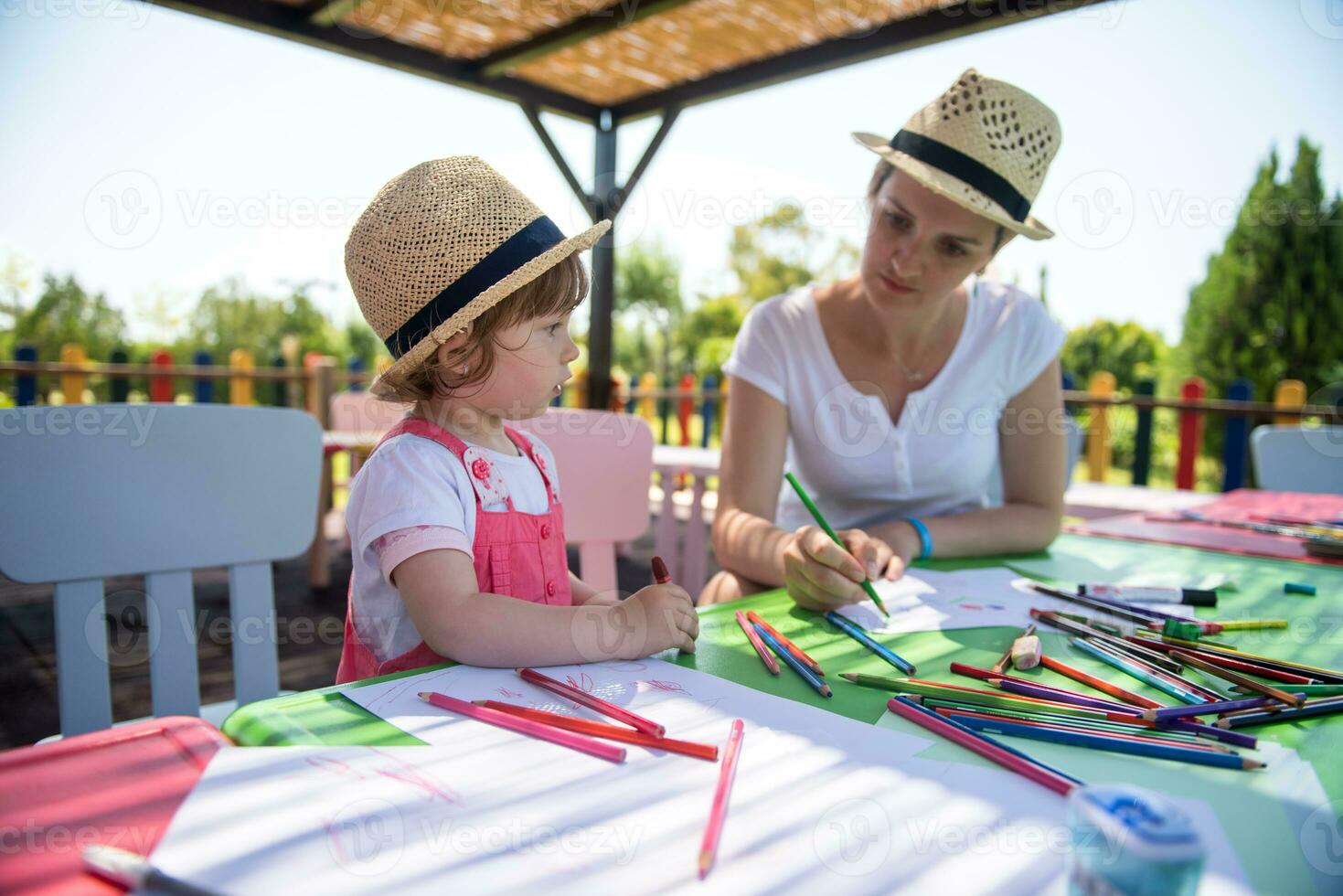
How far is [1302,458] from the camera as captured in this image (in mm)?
2885

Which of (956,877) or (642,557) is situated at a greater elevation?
(956,877)

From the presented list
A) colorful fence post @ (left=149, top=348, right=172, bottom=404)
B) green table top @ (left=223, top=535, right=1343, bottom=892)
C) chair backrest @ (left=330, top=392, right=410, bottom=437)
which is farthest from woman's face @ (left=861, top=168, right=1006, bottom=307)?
colorful fence post @ (left=149, top=348, right=172, bottom=404)

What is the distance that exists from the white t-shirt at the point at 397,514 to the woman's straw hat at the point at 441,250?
5.4 inches

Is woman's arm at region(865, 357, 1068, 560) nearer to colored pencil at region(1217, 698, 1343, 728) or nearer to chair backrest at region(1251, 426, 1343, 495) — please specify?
colored pencil at region(1217, 698, 1343, 728)

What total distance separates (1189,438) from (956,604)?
17.1 ft

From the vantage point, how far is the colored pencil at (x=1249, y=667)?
34.9 inches

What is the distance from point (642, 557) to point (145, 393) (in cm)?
473

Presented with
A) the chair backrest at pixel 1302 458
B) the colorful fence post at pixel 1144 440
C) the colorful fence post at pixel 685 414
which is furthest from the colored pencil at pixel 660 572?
the colorful fence post at pixel 685 414

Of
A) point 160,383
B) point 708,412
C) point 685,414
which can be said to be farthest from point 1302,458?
point 160,383

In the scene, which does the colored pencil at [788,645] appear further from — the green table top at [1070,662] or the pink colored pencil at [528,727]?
the pink colored pencil at [528,727]

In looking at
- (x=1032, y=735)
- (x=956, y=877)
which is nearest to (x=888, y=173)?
(x=1032, y=735)

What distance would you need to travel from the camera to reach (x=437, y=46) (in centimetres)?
502

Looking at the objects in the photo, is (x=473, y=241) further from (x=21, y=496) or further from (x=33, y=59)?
(x=33, y=59)

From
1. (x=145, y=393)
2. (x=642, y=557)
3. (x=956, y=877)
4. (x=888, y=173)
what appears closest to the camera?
Answer: (x=956, y=877)
